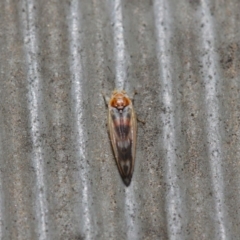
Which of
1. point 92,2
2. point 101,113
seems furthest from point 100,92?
point 92,2

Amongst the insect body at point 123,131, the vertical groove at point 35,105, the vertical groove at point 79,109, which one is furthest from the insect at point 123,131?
the vertical groove at point 35,105

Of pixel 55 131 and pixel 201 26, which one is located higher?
pixel 201 26

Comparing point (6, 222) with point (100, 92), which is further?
point (100, 92)

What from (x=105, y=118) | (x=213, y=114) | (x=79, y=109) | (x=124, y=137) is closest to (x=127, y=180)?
(x=124, y=137)

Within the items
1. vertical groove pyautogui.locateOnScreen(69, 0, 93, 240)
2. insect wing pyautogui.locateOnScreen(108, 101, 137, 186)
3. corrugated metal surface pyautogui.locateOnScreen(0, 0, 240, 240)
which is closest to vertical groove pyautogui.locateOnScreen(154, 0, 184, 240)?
corrugated metal surface pyautogui.locateOnScreen(0, 0, 240, 240)

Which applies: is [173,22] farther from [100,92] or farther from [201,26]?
[100,92]

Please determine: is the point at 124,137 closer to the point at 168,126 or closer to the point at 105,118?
the point at 105,118

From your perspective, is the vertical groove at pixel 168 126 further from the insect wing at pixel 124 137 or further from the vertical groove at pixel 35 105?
the vertical groove at pixel 35 105
